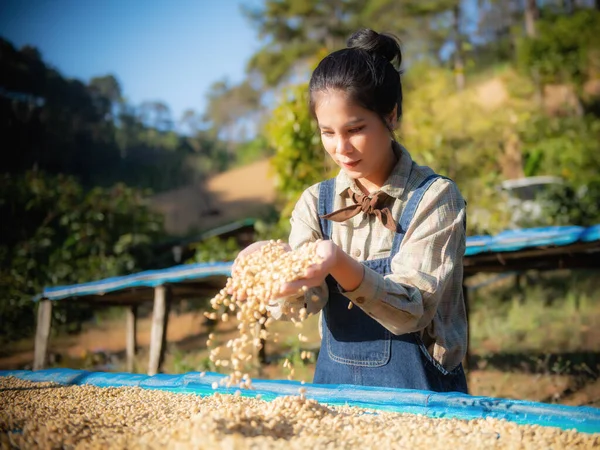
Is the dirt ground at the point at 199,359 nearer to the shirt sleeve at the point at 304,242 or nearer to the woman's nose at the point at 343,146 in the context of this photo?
the shirt sleeve at the point at 304,242

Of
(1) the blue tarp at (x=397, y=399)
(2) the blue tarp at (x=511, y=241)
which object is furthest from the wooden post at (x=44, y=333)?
(1) the blue tarp at (x=397, y=399)

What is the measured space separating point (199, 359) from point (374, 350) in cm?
547

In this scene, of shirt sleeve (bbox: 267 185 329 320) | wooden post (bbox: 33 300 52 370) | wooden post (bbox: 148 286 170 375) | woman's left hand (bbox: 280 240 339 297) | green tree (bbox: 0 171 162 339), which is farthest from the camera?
green tree (bbox: 0 171 162 339)

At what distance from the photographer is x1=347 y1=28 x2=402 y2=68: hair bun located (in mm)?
2002

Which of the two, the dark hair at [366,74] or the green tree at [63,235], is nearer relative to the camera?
the dark hair at [366,74]

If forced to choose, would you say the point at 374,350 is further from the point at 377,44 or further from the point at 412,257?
the point at 377,44

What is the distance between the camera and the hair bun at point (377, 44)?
78.8 inches

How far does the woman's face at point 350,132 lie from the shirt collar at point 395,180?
0.13m

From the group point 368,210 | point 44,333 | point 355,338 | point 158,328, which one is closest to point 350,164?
point 368,210

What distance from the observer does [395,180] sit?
205 cm

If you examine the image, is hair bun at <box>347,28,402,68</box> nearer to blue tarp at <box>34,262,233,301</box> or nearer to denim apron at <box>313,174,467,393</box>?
denim apron at <box>313,174,467,393</box>

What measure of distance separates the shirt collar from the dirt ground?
3028 millimetres

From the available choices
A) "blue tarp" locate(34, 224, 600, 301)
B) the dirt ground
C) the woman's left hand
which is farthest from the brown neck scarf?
the dirt ground

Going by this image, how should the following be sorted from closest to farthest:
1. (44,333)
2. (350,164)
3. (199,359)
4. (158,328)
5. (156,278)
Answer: (350,164) → (156,278) → (158,328) → (44,333) → (199,359)
